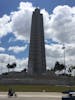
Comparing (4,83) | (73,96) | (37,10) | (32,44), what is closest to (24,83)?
(4,83)

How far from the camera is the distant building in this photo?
15988cm

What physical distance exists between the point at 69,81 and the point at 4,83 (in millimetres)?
29724

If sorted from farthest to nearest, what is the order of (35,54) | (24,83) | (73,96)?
(35,54) → (24,83) → (73,96)

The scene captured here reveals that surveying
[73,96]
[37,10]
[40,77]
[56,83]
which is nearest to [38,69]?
[40,77]

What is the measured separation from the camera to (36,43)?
160625 millimetres

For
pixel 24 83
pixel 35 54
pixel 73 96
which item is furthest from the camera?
pixel 35 54

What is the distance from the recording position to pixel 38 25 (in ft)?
525

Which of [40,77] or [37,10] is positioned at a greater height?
[37,10]

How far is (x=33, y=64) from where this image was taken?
540ft

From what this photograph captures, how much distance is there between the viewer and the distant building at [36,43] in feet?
525

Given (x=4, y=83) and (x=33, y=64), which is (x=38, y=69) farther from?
(x=4, y=83)

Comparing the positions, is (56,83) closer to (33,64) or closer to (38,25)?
(33,64)

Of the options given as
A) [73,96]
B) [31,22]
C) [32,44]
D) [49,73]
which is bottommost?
[73,96]

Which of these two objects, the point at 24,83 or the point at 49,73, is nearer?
the point at 24,83
